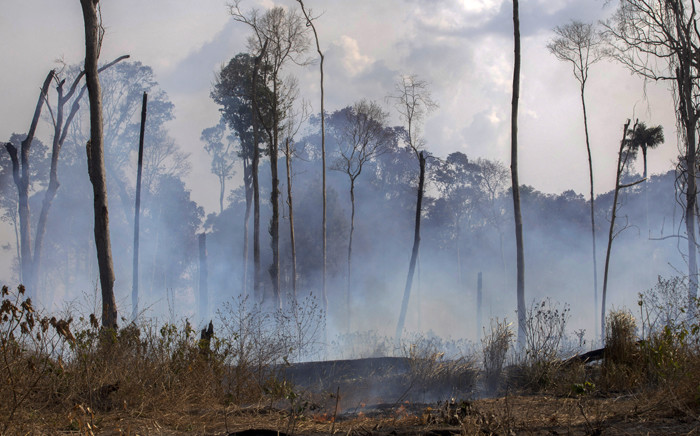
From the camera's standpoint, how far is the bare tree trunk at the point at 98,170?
35.7 ft

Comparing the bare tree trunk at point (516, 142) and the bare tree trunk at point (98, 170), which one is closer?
the bare tree trunk at point (98, 170)

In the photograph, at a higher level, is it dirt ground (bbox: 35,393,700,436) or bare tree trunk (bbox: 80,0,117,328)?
bare tree trunk (bbox: 80,0,117,328)

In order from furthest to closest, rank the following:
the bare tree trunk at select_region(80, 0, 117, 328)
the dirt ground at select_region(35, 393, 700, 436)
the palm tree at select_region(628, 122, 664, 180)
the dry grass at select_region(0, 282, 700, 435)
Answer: the palm tree at select_region(628, 122, 664, 180), the bare tree trunk at select_region(80, 0, 117, 328), the dry grass at select_region(0, 282, 700, 435), the dirt ground at select_region(35, 393, 700, 436)

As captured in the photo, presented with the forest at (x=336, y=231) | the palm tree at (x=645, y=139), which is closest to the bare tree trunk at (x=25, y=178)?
the forest at (x=336, y=231)

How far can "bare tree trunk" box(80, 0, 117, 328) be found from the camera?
1089 centimetres

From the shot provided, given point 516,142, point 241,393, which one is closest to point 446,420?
point 241,393

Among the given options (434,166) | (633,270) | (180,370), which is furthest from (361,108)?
(180,370)

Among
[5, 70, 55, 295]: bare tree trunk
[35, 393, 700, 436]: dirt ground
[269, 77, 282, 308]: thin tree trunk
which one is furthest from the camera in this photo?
[269, 77, 282, 308]: thin tree trunk

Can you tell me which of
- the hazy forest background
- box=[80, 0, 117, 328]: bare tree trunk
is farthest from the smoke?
box=[80, 0, 117, 328]: bare tree trunk

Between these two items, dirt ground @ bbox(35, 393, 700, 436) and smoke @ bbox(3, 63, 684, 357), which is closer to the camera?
dirt ground @ bbox(35, 393, 700, 436)

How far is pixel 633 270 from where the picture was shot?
3712cm

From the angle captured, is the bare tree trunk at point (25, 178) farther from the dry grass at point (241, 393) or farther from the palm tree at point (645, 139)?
the palm tree at point (645, 139)

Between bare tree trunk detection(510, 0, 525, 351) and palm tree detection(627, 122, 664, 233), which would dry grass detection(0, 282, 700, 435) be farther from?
palm tree detection(627, 122, 664, 233)

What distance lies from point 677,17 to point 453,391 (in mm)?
→ 12431
